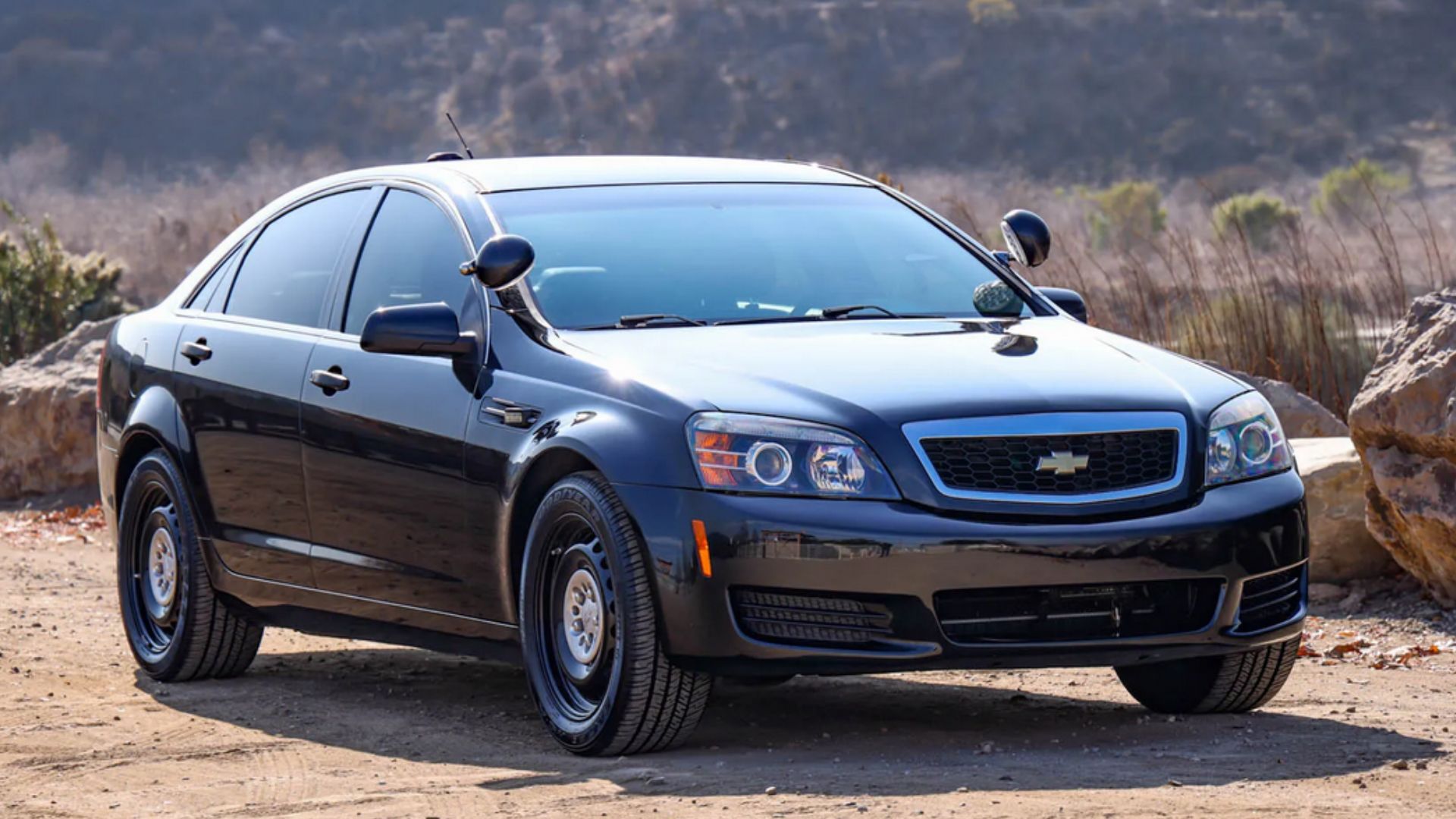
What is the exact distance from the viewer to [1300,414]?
36.2 feet

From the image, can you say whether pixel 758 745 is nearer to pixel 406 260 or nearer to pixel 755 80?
pixel 406 260

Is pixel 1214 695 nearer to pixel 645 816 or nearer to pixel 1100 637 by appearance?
pixel 1100 637

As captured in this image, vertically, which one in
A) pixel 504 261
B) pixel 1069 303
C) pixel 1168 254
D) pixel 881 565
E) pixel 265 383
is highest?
pixel 1168 254

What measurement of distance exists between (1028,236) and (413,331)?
2.22 m

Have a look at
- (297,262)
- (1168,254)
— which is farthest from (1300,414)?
(1168,254)

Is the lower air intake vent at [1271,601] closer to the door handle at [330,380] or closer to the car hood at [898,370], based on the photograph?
the car hood at [898,370]

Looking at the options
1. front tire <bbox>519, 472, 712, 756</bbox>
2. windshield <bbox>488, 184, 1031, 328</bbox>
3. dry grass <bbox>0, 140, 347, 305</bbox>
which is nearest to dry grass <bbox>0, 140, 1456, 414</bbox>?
dry grass <bbox>0, 140, 347, 305</bbox>

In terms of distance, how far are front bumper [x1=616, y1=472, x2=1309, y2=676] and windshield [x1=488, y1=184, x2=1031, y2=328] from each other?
1.06 metres

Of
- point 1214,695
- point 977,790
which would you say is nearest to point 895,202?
point 1214,695

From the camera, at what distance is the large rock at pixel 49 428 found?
15.4 metres

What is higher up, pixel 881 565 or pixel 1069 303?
pixel 1069 303

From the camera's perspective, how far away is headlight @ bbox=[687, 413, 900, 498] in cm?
562

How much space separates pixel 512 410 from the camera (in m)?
6.27

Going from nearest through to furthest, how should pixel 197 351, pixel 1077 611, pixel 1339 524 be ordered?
pixel 1077 611
pixel 197 351
pixel 1339 524
